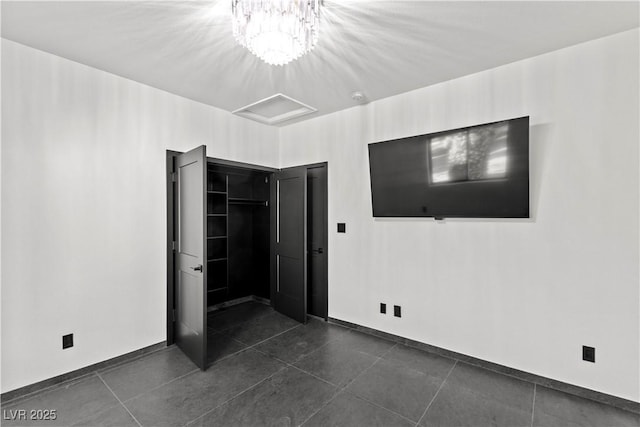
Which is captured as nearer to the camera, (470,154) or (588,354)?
(588,354)

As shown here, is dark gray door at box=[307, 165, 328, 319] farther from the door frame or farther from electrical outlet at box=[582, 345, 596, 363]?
electrical outlet at box=[582, 345, 596, 363]

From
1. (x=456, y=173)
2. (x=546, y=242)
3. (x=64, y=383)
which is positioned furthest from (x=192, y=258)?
(x=546, y=242)

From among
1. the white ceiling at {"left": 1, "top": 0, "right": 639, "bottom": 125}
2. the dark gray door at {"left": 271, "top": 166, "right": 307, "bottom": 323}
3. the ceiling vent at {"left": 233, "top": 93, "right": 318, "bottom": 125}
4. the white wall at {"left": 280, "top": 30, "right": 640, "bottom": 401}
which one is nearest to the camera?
the white ceiling at {"left": 1, "top": 0, "right": 639, "bottom": 125}

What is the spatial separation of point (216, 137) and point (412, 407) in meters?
3.47

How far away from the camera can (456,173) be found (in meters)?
2.72

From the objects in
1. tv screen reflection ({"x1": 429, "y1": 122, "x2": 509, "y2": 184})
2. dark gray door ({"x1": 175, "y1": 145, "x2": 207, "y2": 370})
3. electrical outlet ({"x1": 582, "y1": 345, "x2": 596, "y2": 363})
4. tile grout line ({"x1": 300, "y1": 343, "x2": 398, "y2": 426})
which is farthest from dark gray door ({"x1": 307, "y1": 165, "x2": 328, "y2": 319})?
electrical outlet ({"x1": 582, "y1": 345, "x2": 596, "y2": 363})

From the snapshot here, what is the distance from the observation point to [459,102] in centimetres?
289

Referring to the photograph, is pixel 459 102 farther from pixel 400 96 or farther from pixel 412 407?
pixel 412 407

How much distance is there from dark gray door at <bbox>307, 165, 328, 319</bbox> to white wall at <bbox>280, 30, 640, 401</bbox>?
2.79 feet

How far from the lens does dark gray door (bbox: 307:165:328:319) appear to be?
3977 millimetres

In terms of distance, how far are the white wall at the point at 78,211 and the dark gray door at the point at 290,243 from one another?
1449 millimetres

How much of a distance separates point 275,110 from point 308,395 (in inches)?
127

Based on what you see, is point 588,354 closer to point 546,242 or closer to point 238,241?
point 546,242

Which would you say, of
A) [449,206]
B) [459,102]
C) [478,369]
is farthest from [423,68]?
[478,369]
